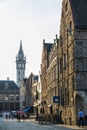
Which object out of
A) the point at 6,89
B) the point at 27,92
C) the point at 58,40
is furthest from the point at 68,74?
the point at 6,89

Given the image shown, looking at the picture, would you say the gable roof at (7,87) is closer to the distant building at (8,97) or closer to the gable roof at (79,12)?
the distant building at (8,97)

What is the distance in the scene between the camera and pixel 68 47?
47938mm

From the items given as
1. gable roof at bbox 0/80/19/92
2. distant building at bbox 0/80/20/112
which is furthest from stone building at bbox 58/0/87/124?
gable roof at bbox 0/80/19/92

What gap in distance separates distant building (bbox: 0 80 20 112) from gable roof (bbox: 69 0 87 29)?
383ft

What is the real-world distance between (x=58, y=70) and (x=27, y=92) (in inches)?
2886

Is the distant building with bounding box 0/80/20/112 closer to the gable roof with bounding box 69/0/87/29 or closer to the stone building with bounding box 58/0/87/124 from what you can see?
the stone building with bounding box 58/0/87/124

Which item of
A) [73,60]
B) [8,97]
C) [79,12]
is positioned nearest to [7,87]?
[8,97]

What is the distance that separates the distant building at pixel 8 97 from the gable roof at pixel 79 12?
116603 mm

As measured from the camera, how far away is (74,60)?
44156mm

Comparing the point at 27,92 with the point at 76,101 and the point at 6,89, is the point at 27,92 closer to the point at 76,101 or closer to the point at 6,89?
the point at 6,89

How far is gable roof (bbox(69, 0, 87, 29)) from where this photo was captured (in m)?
44.5

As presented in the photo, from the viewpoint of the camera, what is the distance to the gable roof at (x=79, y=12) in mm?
44494

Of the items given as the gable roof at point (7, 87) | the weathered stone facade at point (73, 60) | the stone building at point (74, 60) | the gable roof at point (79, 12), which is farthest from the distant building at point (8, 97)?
the gable roof at point (79, 12)

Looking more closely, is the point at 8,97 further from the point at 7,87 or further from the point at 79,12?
the point at 79,12
